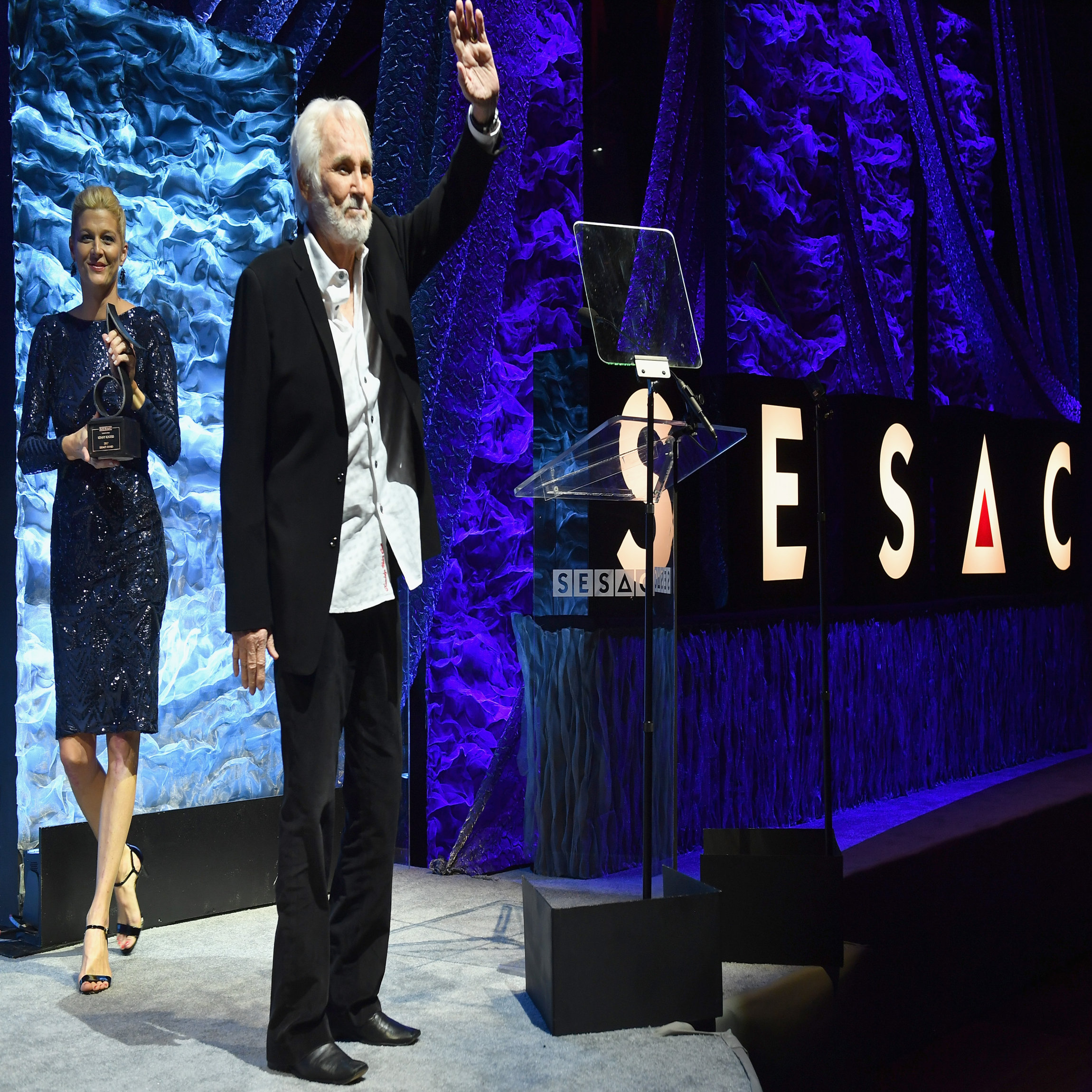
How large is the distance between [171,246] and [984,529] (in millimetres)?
3961

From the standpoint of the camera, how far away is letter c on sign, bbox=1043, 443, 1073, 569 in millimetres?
6332

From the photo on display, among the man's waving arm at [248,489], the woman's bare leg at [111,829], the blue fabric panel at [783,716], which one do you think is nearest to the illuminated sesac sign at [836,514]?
the blue fabric panel at [783,716]

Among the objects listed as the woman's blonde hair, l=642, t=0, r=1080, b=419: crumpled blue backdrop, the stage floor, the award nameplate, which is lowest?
the stage floor

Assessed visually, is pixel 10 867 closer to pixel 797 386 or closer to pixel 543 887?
pixel 543 887

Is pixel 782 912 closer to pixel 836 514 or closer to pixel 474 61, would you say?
pixel 474 61

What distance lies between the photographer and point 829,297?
519 cm

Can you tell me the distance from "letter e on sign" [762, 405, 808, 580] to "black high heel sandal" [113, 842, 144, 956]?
7.65 feet

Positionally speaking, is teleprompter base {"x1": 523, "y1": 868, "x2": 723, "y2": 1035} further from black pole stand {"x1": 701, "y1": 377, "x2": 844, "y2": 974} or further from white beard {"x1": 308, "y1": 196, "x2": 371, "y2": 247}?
white beard {"x1": 308, "y1": 196, "x2": 371, "y2": 247}

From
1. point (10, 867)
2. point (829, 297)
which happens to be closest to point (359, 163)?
point (10, 867)

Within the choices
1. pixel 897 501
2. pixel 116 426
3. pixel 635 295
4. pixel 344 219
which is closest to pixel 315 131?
pixel 344 219

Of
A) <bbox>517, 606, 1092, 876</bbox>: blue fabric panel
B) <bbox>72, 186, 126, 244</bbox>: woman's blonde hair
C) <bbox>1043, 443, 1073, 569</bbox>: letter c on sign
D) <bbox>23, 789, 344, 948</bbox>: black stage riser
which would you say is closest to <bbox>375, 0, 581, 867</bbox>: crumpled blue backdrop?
<bbox>517, 606, 1092, 876</bbox>: blue fabric panel

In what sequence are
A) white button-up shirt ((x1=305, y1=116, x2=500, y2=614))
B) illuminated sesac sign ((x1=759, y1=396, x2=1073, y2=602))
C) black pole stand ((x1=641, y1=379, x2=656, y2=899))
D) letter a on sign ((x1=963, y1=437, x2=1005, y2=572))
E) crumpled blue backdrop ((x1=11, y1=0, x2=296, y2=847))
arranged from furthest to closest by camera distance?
letter a on sign ((x1=963, y1=437, x2=1005, y2=572)) < illuminated sesac sign ((x1=759, y1=396, x2=1073, y2=602)) < crumpled blue backdrop ((x1=11, y1=0, x2=296, y2=847)) < black pole stand ((x1=641, y1=379, x2=656, y2=899)) < white button-up shirt ((x1=305, y1=116, x2=500, y2=614))

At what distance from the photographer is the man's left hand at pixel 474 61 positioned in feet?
7.18

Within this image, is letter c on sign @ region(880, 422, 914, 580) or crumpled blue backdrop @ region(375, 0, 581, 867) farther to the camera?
letter c on sign @ region(880, 422, 914, 580)
